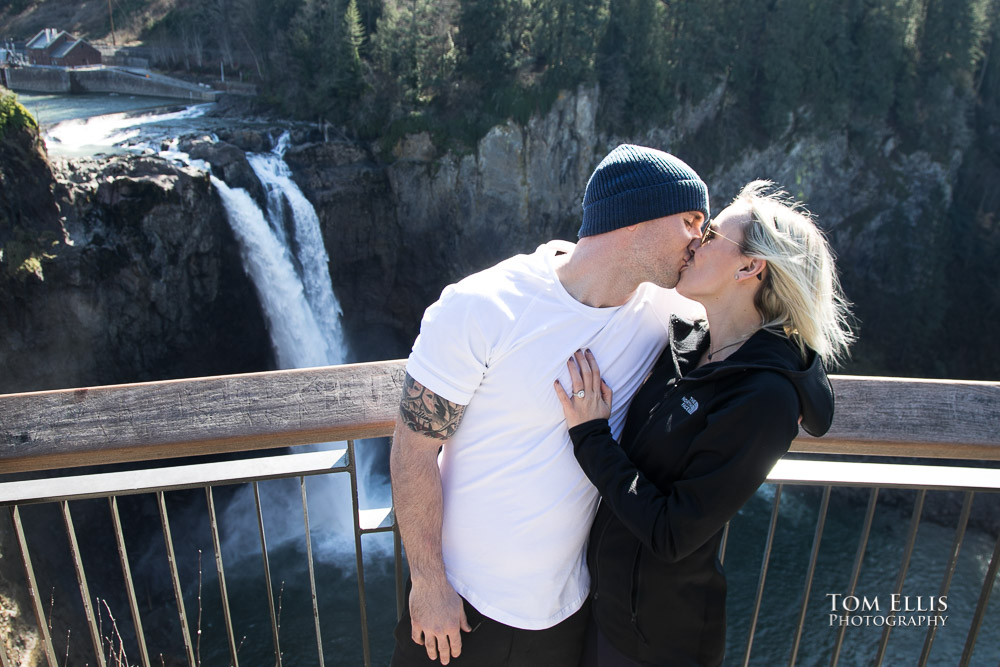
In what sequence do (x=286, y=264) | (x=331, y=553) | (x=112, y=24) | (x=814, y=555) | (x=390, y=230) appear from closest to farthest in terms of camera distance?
(x=814, y=555) < (x=331, y=553) < (x=286, y=264) < (x=390, y=230) < (x=112, y=24)

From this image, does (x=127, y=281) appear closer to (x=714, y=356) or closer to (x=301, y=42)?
(x=301, y=42)

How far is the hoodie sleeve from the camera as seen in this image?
151cm

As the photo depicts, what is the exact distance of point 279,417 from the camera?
1.86 metres

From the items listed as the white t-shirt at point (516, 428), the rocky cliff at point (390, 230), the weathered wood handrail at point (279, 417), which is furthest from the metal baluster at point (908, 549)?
the rocky cliff at point (390, 230)

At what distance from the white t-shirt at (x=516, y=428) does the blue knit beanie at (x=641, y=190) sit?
20 cm

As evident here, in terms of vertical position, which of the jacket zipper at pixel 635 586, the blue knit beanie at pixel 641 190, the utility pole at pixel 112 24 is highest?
the utility pole at pixel 112 24

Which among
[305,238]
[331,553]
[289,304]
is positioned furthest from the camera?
[305,238]

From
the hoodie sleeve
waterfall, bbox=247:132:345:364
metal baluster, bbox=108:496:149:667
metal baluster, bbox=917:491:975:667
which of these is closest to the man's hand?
the hoodie sleeve

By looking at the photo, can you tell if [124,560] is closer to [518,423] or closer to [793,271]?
[518,423]

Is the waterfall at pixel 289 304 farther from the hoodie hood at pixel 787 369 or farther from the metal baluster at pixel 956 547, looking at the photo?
the hoodie hood at pixel 787 369

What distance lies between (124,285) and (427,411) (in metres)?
14.6

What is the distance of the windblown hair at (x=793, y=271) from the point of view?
167 centimetres

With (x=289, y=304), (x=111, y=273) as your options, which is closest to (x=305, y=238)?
(x=289, y=304)

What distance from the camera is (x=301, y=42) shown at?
20.5 metres
